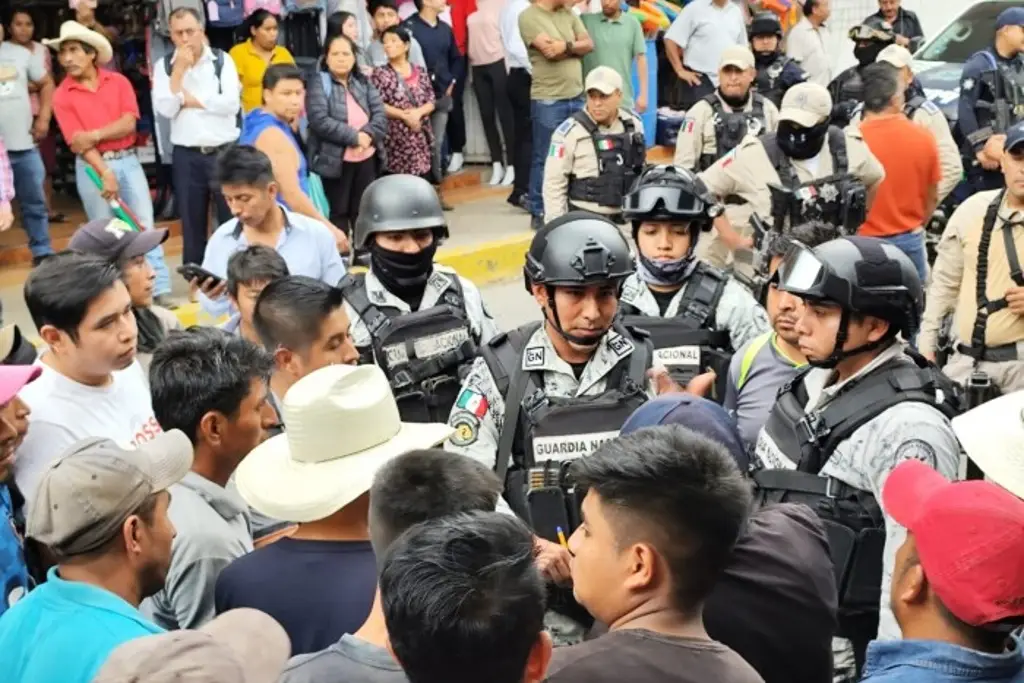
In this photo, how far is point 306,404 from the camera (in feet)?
10.4

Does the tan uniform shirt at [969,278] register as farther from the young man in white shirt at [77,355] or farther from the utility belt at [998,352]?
the young man in white shirt at [77,355]

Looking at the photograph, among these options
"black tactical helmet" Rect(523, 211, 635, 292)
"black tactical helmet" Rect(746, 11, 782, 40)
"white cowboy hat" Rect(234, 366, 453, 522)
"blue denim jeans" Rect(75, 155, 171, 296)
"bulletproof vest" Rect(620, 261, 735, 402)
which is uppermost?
"black tactical helmet" Rect(523, 211, 635, 292)

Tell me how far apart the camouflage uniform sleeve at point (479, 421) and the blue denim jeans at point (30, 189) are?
19.0 feet

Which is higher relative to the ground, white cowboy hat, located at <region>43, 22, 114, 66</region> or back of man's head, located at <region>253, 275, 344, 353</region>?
white cowboy hat, located at <region>43, 22, 114, 66</region>

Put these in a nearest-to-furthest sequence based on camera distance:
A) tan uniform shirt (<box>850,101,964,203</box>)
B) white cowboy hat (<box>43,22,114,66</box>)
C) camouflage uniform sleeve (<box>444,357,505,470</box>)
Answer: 1. camouflage uniform sleeve (<box>444,357,505,470</box>)
2. tan uniform shirt (<box>850,101,964,203</box>)
3. white cowboy hat (<box>43,22,114,66</box>)

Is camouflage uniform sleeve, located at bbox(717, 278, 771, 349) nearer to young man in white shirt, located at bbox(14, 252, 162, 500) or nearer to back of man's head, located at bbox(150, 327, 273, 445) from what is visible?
back of man's head, located at bbox(150, 327, 273, 445)

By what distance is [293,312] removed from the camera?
4.41m

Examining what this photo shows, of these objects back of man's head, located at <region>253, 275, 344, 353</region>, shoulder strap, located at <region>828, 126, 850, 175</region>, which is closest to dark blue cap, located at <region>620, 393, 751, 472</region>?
back of man's head, located at <region>253, 275, 344, 353</region>

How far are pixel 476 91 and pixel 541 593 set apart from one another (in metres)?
10.4

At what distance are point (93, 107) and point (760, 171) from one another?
4.76 metres

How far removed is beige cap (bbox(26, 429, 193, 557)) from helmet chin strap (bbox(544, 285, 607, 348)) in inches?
63.9

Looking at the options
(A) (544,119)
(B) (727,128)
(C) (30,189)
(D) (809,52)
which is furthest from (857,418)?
(D) (809,52)

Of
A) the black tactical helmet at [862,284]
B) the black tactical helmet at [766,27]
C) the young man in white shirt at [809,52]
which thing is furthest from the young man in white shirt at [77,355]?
the young man in white shirt at [809,52]

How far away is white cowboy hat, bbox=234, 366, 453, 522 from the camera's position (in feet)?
9.88
